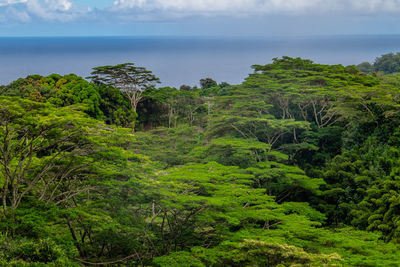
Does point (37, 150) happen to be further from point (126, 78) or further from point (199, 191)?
point (126, 78)

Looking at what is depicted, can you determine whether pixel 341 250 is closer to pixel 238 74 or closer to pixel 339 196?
pixel 339 196

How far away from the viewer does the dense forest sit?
9.05 metres

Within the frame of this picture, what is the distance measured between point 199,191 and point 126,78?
2430 centimetres

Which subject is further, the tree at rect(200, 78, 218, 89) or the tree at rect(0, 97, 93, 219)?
the tree at rect(200, 78, 218, 89)

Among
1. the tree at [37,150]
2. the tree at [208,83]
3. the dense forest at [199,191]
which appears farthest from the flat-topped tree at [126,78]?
the tree at [37,150]

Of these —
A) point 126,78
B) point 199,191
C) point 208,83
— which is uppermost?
point 126,78

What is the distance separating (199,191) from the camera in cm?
1291

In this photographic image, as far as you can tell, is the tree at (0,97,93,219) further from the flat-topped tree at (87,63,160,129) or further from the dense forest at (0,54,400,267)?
the flat-topped tree at (87,63,160,129)

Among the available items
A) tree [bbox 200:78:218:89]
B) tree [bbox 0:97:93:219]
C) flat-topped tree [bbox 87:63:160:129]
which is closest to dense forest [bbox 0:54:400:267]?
tree [bbox 0:97:93:219]

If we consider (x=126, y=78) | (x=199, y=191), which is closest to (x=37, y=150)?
(x=199, y=191)

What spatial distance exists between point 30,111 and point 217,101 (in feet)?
63.8

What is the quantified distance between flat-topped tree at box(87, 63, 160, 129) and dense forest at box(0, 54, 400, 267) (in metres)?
8.62

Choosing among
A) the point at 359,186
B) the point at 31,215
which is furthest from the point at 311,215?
the point at 31,215

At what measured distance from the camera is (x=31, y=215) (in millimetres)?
8281
